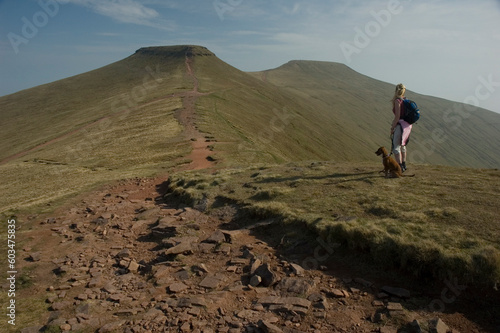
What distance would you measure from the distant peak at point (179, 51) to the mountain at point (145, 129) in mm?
726

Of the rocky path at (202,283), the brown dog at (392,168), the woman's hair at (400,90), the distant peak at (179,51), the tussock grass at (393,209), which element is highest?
the distant peak at (179,51)

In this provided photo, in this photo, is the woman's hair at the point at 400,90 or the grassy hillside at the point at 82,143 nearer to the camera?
the woman's hair at the point at 400,90

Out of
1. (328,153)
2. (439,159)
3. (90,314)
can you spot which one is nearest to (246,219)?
(90,314)

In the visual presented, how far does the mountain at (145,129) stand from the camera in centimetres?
3197

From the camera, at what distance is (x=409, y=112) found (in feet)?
51.1

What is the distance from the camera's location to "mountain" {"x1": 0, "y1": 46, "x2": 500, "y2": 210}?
3197cm

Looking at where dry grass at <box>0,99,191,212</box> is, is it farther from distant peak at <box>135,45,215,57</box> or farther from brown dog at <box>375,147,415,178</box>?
distant peak at <box>135,45,215,57</box>

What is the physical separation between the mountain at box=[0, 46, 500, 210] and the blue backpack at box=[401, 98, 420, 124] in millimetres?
15101

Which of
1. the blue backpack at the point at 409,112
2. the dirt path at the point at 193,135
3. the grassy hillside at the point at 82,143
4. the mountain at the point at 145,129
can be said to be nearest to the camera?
the blue backpack at the point at 409,112

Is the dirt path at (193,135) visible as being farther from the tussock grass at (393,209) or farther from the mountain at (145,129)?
the tussock grass at (393,209)

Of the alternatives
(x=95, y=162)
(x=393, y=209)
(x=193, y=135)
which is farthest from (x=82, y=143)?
(x=393, y=209)

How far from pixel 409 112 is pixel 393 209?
19.8 feet

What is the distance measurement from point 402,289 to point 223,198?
399 inches

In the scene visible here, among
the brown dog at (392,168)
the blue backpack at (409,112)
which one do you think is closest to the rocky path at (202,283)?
the brown dog at (392,168)
